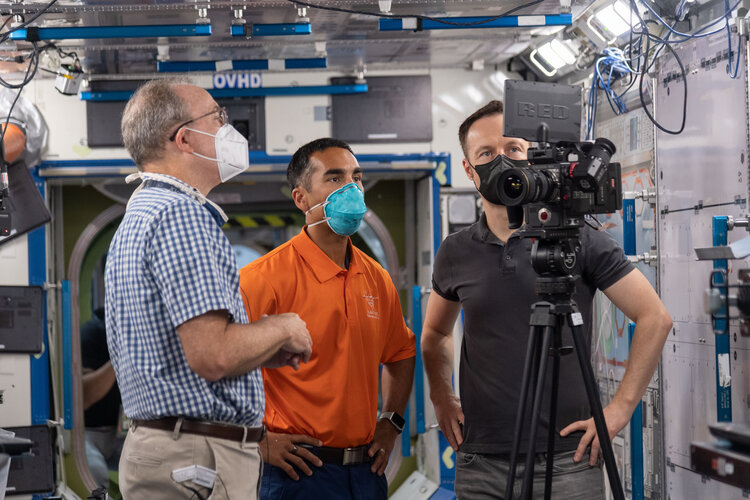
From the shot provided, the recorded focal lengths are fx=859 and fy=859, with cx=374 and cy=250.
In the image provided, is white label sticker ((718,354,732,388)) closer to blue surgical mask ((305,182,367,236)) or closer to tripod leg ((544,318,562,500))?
tripod leg ((544,318,562,500))

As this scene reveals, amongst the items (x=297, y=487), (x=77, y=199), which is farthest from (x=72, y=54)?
(x=297, y=487)

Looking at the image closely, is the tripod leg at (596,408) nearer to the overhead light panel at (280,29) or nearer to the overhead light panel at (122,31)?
the overhead light panel at (280,29)

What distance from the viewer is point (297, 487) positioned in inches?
132

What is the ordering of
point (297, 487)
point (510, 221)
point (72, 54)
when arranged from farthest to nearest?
point (72, 54) → point (297, 487) → point (510, 221)

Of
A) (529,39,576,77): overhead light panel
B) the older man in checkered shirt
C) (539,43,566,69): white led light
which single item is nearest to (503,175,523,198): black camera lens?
the older man in checkered shirt

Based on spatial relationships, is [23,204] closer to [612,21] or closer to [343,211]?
[343,211]

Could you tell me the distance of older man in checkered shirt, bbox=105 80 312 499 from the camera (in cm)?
229

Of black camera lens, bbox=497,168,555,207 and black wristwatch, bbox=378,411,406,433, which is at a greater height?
black camera lens, bbox=497,168,555,207

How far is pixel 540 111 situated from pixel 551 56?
335cm

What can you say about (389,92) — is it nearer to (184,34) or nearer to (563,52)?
(563,52)

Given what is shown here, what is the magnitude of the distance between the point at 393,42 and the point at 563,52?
116 centimetres

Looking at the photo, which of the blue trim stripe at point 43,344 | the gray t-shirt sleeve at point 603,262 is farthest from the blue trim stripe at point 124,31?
the gray t-shirt sleeve at point 603,262

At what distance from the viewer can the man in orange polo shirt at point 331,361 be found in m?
3.34

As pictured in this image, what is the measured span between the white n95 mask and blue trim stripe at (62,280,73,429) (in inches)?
169
